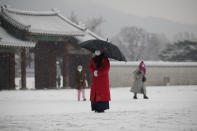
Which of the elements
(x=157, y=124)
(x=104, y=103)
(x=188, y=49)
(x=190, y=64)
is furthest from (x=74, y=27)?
(x=188, y=49)

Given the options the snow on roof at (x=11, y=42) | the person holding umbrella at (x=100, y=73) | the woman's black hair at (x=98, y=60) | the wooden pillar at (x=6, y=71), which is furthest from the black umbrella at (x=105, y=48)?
the wooden pillar at (x=6, y=71)

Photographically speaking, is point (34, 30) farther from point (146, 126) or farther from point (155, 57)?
point (155, 57)

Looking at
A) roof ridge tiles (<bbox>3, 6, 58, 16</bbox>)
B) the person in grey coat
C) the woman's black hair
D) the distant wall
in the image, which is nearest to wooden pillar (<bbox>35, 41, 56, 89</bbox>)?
roof ridge tiles (<bbox>3, 6, 58, 16</bbox>)

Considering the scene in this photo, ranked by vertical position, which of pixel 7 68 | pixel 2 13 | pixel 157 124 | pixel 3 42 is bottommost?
pixel 157 124

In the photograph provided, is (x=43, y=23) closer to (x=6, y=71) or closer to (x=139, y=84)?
(x=6, y=71)

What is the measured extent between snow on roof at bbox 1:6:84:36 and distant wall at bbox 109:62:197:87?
201 inches

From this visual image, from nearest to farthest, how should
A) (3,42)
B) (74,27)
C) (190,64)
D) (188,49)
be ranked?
1. (3,42)
2. (74,27)
3. (190,64)
4. (188,49)

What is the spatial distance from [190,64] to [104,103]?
27.6m

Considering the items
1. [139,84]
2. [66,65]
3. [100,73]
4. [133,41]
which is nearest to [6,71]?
[66,65]

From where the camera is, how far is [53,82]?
27.0 metres

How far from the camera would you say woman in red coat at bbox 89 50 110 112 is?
940cm

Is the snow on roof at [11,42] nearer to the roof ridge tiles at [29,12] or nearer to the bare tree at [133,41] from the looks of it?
the roof ridge tiles at [29,12]

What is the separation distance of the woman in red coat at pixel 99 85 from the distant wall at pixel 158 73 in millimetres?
20438

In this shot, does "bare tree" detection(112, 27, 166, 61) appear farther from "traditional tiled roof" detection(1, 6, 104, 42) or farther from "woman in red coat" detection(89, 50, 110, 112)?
"woman in red coat" detection(89, 50, 110, 112)
